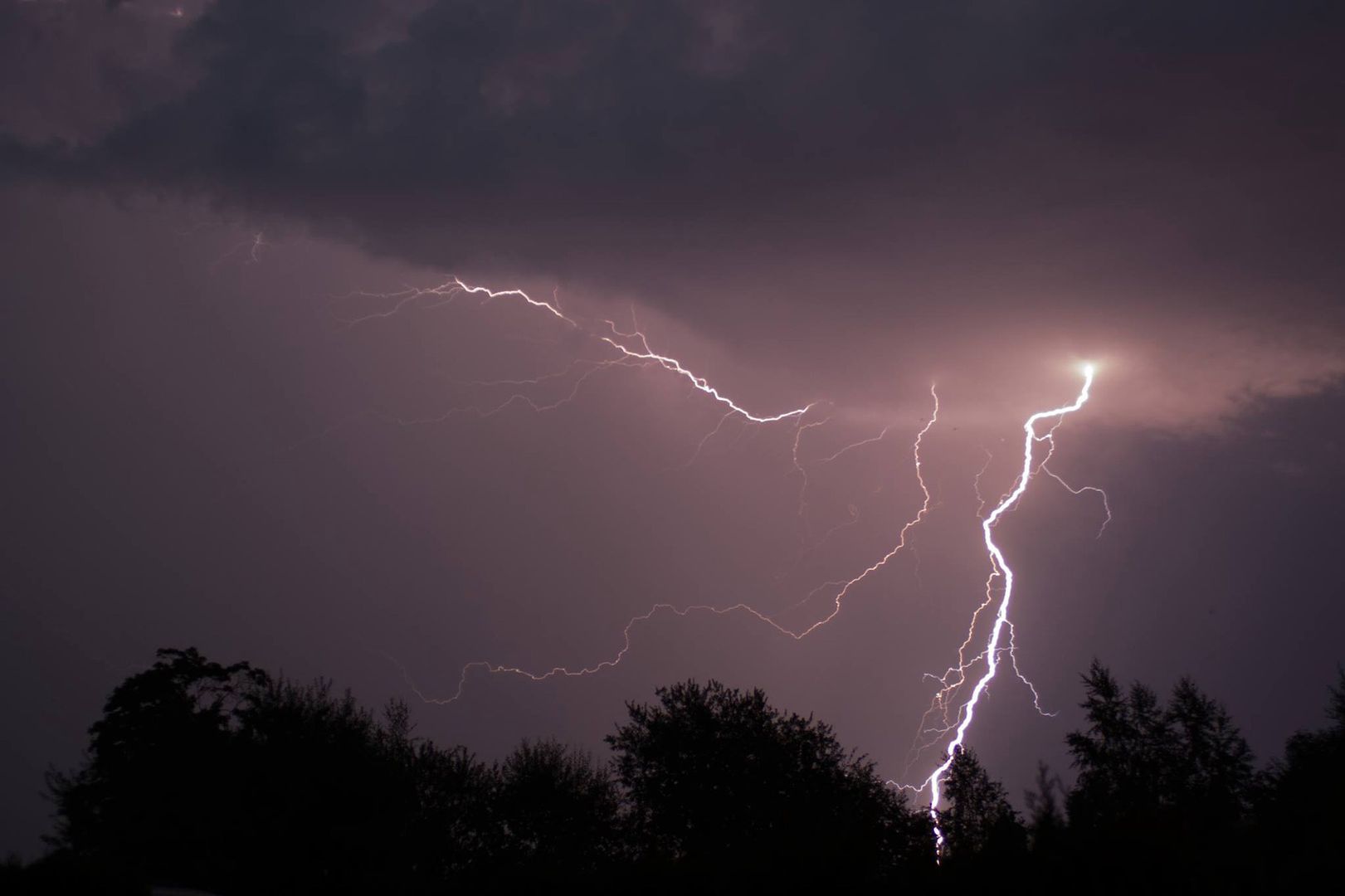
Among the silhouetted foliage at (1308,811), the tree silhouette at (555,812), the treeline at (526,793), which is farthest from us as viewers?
the tree silhouette at (555,812)

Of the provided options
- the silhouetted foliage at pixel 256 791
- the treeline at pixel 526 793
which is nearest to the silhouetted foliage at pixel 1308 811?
the treeline at pixel 526 793

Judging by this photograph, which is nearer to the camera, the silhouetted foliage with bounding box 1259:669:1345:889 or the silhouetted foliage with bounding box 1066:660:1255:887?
the silhouetted foliage with bounding box 1259:669:1345:889

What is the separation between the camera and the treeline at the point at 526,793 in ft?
63.4

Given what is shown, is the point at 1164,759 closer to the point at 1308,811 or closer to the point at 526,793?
the point at 1308,811

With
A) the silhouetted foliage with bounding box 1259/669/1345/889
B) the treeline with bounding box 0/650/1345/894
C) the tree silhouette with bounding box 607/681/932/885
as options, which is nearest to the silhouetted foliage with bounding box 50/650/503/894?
the treeline with bounding box 0/650/1345/894

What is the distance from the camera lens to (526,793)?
27.4 m

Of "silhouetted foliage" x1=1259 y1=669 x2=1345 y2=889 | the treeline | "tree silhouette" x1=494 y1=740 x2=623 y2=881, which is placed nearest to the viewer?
"silhouetted foliage" x1=1259 y1=669 x2=1345 y2=889

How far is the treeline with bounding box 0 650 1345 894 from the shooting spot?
1931cm

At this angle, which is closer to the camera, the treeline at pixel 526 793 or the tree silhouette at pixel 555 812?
the treeline at pixel 526 793

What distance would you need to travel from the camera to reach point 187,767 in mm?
25766

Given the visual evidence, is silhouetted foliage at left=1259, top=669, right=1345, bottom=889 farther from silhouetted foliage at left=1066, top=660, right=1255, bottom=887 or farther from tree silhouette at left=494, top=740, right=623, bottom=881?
tree silhouette at left=494, top=740, right=623, bottom=881

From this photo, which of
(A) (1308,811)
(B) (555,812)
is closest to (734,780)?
(B) (555,812)

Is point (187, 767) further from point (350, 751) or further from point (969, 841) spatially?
point (969, 841)

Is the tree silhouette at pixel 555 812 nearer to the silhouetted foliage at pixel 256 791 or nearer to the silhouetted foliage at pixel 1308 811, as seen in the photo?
the silhouetted foliage at pixel 256 791
